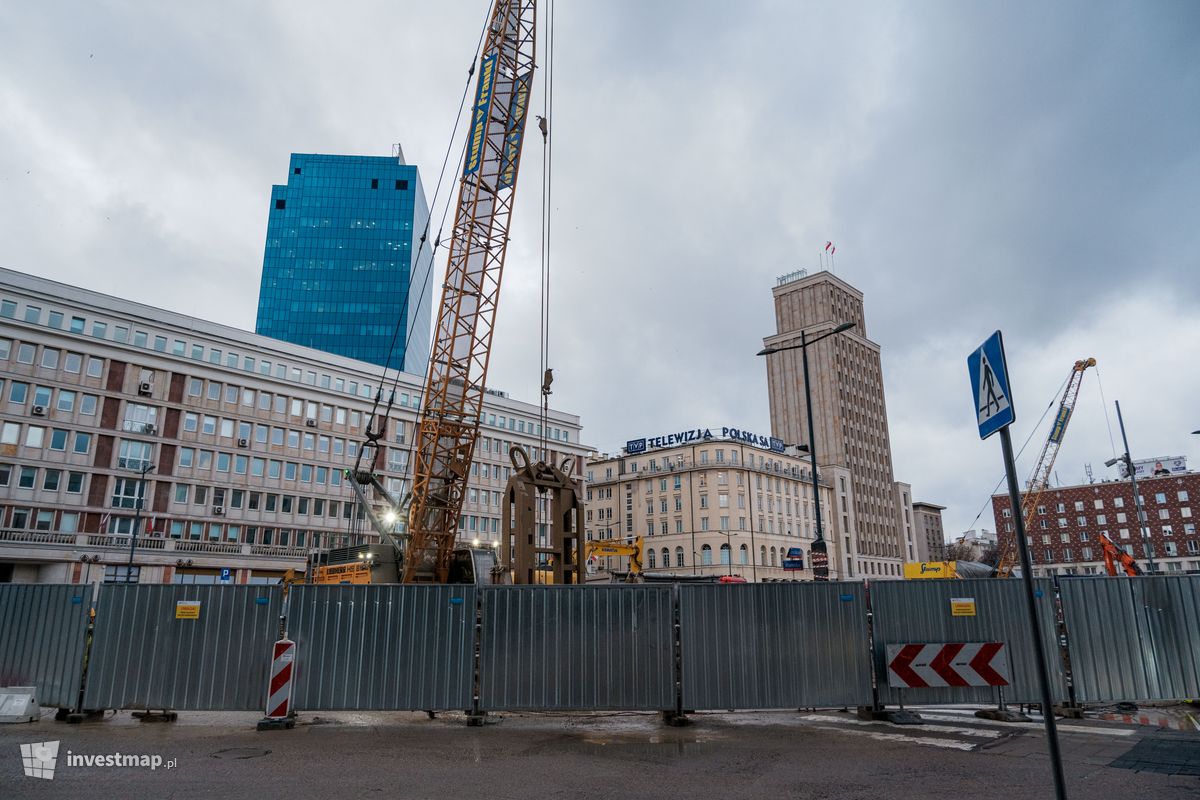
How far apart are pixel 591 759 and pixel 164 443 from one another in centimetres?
5601

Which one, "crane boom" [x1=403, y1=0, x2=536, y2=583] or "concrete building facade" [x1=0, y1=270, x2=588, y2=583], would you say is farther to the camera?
"concrete building facade" [x1=0, y1=270, x2=588, y2=583]

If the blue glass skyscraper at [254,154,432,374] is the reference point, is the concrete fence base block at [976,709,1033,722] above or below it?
below

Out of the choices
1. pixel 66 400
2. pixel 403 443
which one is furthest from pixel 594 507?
pixel 66 400

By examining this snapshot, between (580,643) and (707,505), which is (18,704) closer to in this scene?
(580,643)

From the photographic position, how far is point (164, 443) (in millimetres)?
54719

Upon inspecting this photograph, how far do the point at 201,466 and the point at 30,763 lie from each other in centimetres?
5294

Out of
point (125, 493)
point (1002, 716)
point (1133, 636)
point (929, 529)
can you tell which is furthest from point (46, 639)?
point (929, 529)

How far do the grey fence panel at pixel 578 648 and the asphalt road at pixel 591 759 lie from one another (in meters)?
0.55

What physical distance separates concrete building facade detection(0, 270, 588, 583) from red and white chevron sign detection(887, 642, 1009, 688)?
32.7 m

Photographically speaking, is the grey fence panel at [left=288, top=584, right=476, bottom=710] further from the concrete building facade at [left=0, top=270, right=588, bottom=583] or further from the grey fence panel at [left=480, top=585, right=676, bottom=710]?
the concrete building facade at [left=0, top=270, right=588, bottom=583]

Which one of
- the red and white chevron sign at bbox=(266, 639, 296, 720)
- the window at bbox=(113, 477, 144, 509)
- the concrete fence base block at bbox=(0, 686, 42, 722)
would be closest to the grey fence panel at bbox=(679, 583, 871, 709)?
the red and white chevron sign at bbox=(266, 639, 296, 720)

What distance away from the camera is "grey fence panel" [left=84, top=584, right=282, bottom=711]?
42.1 feet

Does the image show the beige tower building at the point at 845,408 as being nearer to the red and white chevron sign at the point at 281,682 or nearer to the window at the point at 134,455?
the window at the point at 134,455

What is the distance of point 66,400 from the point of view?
2005 inches
